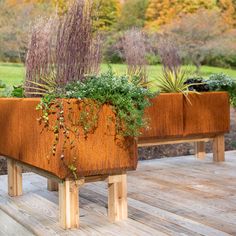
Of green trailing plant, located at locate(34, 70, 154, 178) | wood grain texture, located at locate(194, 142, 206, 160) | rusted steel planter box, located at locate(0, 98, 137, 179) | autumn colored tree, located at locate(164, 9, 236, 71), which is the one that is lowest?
wood grain texture, located at locate(194, 142, 206, 160)

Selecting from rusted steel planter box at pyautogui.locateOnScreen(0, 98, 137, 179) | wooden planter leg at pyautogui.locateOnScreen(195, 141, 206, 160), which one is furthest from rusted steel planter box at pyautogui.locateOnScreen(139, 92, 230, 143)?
rusted steel planter box at pyautogui.locateOnScreen(0, 98, 137, 179)

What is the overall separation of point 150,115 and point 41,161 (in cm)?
177

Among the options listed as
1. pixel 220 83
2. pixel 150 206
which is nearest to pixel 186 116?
pixel 220 83

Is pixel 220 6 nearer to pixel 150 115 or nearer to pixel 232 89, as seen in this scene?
pixel 232 89

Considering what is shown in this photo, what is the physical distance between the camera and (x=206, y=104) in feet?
16.5

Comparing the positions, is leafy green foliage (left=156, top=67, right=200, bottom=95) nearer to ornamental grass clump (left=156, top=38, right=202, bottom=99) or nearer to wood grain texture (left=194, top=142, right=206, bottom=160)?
ornamental grass clump (left=156, top=38, right=202, bottom=99)

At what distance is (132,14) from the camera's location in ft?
52.2

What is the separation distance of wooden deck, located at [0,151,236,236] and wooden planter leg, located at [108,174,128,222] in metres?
0.06

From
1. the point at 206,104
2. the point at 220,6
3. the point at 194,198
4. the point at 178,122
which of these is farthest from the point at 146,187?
the point at 220,6

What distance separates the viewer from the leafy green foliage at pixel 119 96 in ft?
9.42

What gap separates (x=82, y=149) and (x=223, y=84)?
2.90 metres

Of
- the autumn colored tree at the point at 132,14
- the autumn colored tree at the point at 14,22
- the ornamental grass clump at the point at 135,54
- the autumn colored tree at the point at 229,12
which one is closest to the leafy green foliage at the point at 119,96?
the ornamental grass clump at the point at 135,54

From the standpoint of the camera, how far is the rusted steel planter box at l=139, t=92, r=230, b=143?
470 centimetres

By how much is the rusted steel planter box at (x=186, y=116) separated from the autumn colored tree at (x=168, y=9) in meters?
10.9
